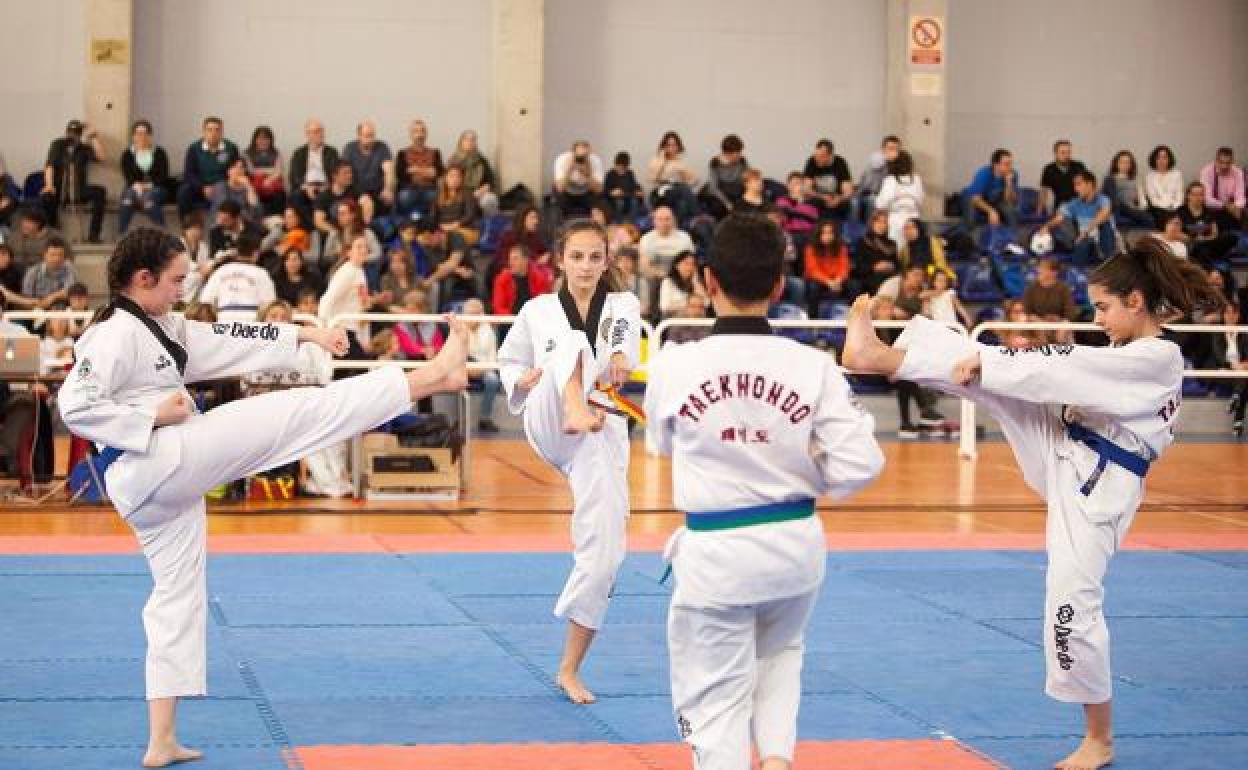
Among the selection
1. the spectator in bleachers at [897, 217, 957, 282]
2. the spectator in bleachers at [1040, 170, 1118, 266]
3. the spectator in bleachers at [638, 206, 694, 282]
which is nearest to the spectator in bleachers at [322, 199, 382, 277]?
the spectator in bleachers at [638, 206, 694, 282]

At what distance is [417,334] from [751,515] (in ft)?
39.3

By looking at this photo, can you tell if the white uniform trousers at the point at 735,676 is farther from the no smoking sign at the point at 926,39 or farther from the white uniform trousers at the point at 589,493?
the no smoking sign at the point at 926,39

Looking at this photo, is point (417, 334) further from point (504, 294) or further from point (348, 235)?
point (348, 235)

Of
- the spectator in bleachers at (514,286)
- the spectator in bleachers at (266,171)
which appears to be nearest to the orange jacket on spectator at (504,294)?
the spectator in bleachers at (514,286)

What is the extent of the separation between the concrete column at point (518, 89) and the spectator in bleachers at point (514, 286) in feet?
10.9

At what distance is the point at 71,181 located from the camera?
62.8ft

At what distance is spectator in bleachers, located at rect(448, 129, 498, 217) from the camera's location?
65.4ft

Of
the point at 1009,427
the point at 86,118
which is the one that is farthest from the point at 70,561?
the point at 86,118

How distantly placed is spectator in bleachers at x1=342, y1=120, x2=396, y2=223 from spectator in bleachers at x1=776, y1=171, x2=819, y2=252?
4659mm

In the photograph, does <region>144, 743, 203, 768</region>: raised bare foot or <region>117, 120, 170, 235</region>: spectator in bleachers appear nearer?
<region>144, 743, 203, 768</region>: raised bare foot

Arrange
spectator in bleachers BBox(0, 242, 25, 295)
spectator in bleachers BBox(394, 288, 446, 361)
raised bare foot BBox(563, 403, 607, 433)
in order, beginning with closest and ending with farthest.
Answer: raised bare foot BBox(563, 403, 607, 433)
spectator in bleachers BBox(394, 288, 446, 361)
spectator in bleachers BBox(0, 242, 25, 295)

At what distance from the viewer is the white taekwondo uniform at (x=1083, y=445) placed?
215 inches

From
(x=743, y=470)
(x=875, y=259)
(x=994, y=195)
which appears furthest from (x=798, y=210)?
(x=743, y=470)

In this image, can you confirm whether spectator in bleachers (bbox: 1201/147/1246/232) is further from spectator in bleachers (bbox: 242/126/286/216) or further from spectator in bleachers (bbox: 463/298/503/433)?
spectator in bleachers (bbox: 242/126/286/216)
